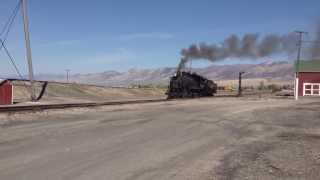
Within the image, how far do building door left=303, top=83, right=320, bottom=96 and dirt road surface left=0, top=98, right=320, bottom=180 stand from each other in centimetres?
4067

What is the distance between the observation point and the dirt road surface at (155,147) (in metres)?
11.6

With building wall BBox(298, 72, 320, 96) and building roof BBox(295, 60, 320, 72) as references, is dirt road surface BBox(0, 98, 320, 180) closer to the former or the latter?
building wall BBox(298, 72, 320, 96)

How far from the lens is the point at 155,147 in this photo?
15477mm

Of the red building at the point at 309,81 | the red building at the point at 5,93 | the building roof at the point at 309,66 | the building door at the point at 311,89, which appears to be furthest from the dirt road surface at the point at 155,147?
the building roof at the point at 309,66

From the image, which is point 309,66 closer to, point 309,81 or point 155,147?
point 309,81

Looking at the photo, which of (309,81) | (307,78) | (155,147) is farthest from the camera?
(307,78)

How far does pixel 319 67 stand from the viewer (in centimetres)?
6644

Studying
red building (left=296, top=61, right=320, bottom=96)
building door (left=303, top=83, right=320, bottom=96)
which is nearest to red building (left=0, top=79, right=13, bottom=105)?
red building (left=296, top=61, right=320, bottom=96)

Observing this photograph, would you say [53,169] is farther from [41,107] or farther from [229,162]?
[41,107]

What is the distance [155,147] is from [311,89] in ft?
174

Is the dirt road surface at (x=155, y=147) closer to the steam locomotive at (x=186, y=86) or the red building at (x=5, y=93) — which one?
the red building at (x=5, y=93)

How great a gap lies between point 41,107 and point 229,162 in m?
17.4

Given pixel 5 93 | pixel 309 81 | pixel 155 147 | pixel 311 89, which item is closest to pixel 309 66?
pixel 309 81

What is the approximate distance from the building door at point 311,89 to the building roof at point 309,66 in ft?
6.08
